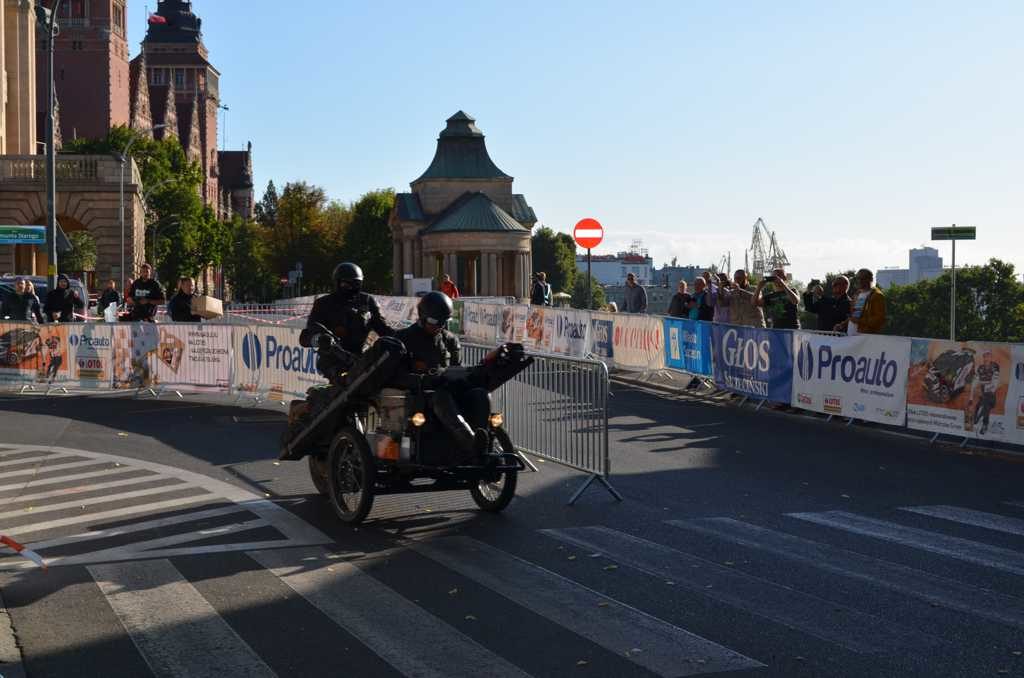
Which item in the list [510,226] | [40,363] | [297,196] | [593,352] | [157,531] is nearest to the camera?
[157,531]

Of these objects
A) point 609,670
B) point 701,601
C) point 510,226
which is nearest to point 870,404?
point 701,601

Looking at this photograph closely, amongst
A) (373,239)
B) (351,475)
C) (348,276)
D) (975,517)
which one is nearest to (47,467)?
(348,276)

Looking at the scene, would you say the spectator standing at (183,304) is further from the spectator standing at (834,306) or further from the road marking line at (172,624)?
the road marking line at (172,624)

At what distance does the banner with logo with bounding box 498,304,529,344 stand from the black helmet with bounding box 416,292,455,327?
817 inches

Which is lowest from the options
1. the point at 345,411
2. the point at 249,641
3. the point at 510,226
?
the point at 249,641

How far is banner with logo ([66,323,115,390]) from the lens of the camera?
856 inches

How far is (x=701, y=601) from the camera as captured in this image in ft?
23.8

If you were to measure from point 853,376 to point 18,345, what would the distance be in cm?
1448

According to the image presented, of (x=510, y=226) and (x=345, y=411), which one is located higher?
(x=510, y=226)

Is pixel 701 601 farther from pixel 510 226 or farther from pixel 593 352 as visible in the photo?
pixel 510 226

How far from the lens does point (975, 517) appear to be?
10.3m

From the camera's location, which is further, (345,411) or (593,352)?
(593,352)

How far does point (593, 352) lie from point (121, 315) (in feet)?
30.7

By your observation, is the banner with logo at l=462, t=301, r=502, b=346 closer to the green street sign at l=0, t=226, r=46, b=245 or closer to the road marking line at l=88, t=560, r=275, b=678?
the green street sign at l=0, t=226, r=46, b=245
